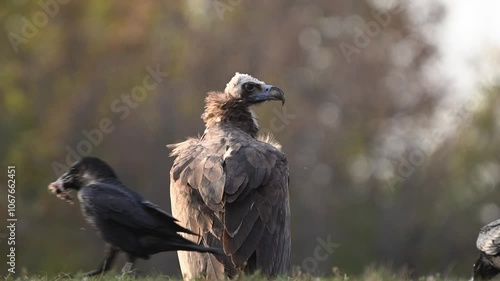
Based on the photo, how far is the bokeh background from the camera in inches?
1330

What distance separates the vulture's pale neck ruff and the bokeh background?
19.2 metres

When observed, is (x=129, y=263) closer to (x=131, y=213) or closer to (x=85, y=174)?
(x=131, y=213)

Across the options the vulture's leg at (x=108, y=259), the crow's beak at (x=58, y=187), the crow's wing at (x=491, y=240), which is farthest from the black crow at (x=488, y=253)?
the crow's beak at (x=58, y=187)

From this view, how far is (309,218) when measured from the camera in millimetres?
37000

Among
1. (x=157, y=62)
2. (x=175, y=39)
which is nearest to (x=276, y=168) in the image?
(x=157, y=62)

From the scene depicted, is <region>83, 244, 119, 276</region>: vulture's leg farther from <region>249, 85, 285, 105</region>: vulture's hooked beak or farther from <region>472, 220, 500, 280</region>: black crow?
<region>472, 220, 500, 280</region>: black crow

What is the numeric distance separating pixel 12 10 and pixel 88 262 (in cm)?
837

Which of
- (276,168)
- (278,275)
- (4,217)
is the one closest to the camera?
(278,275)

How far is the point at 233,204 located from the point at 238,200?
8 centimetres

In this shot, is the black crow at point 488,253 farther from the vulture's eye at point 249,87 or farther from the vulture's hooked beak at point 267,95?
the vulture's eye at point 249,87

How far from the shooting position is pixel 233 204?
9.65 metres

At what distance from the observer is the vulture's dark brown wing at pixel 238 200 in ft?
31.3

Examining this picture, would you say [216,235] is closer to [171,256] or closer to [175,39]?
[171,256]

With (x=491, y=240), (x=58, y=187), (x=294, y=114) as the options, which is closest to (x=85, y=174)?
(x=58, y=187)
